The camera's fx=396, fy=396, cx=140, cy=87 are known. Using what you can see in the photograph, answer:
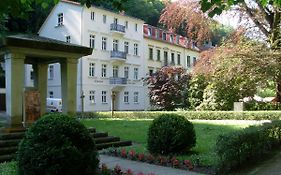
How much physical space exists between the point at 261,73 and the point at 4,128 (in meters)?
18.0

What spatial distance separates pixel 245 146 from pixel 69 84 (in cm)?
737

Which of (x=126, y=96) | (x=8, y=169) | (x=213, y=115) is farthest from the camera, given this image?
(x=126, y=96)

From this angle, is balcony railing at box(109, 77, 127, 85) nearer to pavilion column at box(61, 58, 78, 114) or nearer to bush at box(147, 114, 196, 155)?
pavilion column at box(61, 58, 78, 114)

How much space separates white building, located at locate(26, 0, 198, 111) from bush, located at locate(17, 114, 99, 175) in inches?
1279

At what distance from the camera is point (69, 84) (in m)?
14.5

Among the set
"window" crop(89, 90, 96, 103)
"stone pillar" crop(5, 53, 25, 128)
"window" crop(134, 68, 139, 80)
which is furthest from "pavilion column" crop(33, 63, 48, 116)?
"window" crop(134, 68, 139, 80)

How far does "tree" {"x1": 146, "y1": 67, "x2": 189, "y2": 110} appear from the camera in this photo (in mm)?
36906

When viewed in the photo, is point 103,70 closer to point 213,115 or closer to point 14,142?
point 213,115

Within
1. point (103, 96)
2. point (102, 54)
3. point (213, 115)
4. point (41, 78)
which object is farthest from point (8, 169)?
point (102, 54)

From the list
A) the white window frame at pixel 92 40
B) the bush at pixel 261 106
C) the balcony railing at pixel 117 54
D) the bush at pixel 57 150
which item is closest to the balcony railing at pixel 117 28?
the balcony railing at pixel 117 54

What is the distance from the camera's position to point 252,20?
90.0 feet

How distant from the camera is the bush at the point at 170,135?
1074 centimetres

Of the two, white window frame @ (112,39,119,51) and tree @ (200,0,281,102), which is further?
white window frame @ (112,39,119,51)

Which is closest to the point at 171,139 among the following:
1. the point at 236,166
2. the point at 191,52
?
the point at 236,166
